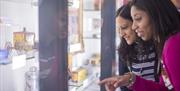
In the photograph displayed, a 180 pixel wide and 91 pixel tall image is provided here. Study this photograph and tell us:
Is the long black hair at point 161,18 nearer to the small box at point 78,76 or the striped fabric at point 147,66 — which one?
the striped fabric at point 147,66

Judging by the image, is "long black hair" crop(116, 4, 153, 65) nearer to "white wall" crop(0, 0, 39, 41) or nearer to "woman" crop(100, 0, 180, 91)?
"woman" crop(100, 0, 180, 91)

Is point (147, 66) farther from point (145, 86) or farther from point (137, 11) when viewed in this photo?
point (137, 11)

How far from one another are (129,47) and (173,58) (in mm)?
878

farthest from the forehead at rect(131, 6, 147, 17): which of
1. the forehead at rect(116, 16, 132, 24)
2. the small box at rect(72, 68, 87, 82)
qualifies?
the small box at rect(72, 68, 87, 82)

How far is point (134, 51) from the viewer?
1.88 m

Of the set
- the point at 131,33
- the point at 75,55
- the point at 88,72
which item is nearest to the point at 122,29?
the point at 131,33

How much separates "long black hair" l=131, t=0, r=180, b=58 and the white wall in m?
0.71

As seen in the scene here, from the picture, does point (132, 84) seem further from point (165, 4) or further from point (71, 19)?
point (71, 19)

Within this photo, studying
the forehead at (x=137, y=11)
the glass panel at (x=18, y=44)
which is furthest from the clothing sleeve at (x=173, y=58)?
the glass panel at (x=18, y=44)

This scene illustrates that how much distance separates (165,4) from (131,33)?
586 mm

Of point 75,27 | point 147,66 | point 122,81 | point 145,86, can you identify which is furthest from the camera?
point 75,27

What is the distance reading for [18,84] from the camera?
66.8 inches

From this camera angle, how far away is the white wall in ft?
4.97

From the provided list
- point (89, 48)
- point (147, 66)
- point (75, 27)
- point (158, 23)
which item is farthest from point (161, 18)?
point (89, 48)
